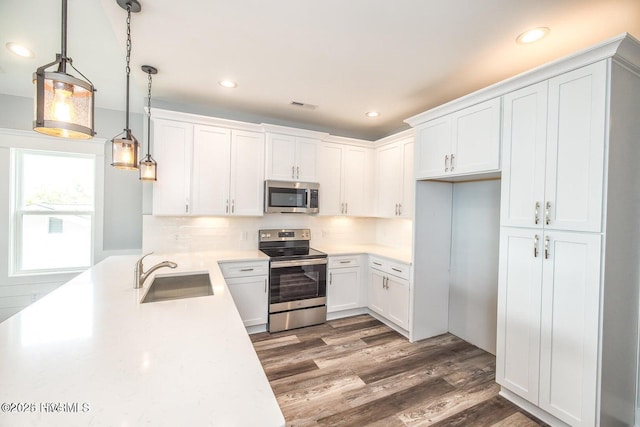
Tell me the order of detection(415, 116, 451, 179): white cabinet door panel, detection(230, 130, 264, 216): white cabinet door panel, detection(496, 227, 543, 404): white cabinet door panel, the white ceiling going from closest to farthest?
the white ceiling < detection(496, 227, 543, 404): white cabinet door panel < detection(415, 116, 451, 179): white cabinet door panel < detection(230, 130, 264, 216): white cabinet door panel

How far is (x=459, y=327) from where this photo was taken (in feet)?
10.4

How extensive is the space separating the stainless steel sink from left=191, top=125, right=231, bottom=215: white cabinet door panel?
0.99 metres

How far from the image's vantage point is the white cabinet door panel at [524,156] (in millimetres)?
1908

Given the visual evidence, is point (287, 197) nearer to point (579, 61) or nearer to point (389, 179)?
point (389, 179)

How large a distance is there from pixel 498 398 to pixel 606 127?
2.10m

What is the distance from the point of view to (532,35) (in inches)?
73.7

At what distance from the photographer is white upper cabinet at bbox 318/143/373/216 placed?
3.80m

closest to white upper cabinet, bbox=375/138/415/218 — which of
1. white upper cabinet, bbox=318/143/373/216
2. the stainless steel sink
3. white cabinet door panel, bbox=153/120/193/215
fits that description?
white upper cabinet, bbox=318/143/373/216

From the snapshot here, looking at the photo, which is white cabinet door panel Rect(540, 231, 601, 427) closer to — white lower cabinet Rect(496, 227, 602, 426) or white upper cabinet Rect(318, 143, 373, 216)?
white lower cabinet Rect(496, 227, 602, 426)

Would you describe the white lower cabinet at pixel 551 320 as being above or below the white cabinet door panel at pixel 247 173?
below

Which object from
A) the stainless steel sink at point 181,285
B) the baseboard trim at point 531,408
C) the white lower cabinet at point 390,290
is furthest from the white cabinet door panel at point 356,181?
the baseboard trim at point 531,408

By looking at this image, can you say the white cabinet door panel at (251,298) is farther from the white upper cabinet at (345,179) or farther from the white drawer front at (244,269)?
the white upper cabinet at (345,179)

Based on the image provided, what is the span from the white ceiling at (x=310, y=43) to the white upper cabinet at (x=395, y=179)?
2.14ft

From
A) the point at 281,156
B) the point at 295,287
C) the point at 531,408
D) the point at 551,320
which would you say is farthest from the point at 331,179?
the point at 531,408
